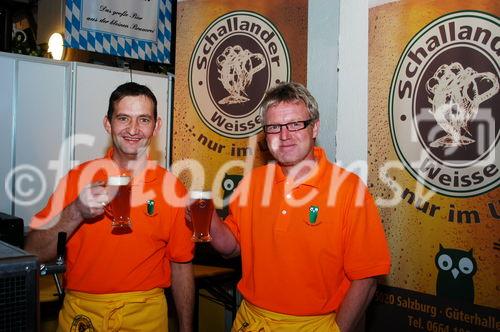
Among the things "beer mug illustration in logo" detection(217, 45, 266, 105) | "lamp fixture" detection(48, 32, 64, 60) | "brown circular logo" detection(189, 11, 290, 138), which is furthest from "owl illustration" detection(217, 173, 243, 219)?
"lamp fixture" detection(48, 32, 64, 60)

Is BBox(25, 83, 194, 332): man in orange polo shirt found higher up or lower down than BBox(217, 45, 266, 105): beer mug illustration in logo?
lower down

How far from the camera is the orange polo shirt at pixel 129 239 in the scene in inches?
80.0

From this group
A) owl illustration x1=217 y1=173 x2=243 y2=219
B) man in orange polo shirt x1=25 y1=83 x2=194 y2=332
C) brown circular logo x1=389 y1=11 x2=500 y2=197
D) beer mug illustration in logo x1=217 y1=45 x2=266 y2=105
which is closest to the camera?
man in orange polo shirt x1=25 y1=83 x2=194 y2=332

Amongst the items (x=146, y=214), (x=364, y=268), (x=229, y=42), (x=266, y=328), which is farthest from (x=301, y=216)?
(x=229, y=42)

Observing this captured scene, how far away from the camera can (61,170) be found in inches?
150

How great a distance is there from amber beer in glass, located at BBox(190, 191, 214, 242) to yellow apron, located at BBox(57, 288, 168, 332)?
0.47 metres

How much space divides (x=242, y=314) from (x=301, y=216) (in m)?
0.52

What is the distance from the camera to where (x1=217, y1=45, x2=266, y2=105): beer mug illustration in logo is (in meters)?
3.51

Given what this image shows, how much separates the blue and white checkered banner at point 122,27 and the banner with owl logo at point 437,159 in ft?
7.34

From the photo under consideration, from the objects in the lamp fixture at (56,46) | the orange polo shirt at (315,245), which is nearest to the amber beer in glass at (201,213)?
the orange polo shirt at (315,245)

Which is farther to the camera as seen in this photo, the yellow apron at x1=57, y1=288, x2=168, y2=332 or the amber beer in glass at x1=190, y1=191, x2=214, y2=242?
the yellow apron at x1=57, y1=288, x2=168, y2=332

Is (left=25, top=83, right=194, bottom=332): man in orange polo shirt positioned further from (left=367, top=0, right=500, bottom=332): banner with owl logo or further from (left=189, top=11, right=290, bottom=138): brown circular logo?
(left=189, top=11, right=290, bottom=138): brown circular logo

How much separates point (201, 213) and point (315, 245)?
488mm

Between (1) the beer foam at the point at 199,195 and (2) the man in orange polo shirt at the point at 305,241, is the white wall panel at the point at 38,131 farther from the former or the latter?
(1) the beer foam at the point at 199,195
